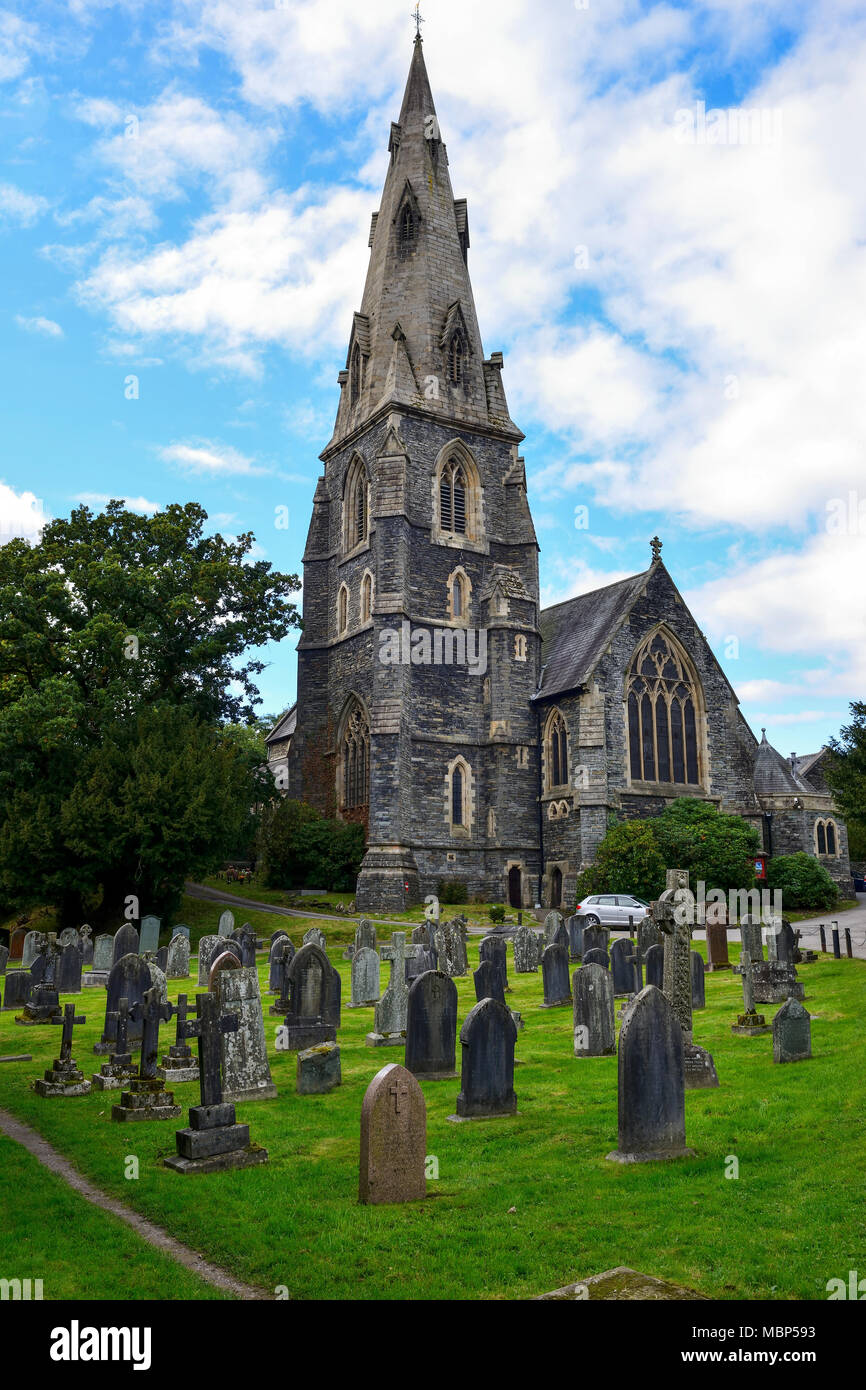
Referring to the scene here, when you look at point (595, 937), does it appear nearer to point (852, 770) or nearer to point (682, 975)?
point (682, 975)

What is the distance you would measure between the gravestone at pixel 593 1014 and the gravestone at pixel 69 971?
12599 millimetres

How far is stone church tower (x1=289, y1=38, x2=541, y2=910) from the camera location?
116 ft

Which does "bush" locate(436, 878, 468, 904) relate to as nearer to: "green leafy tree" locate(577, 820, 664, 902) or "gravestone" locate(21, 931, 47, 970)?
"green leafy tree" locate(577, 820, 664, 902)

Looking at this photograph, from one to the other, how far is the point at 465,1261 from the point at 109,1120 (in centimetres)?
526

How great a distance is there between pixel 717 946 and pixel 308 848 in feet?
69.3

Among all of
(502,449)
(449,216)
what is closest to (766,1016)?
(502,449)

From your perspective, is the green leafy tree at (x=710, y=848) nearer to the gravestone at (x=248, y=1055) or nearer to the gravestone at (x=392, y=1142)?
the gravestone at (x=248, y=1055)

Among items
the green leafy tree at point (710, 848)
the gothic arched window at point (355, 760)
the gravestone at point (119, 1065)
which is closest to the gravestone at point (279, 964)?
the gravestone at point (119, 1065)

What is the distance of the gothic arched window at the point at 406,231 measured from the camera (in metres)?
42.0

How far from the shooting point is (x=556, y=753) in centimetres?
3647

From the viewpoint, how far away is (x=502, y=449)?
40.6 metres

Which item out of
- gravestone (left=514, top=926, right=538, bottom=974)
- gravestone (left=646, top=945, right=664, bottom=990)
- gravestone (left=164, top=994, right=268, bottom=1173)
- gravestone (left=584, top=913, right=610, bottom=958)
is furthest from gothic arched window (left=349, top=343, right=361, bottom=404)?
gravestone (left=164, top=994, right=268, bottom=1173)

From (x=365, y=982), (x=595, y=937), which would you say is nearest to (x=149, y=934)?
(x=365, y=982)
